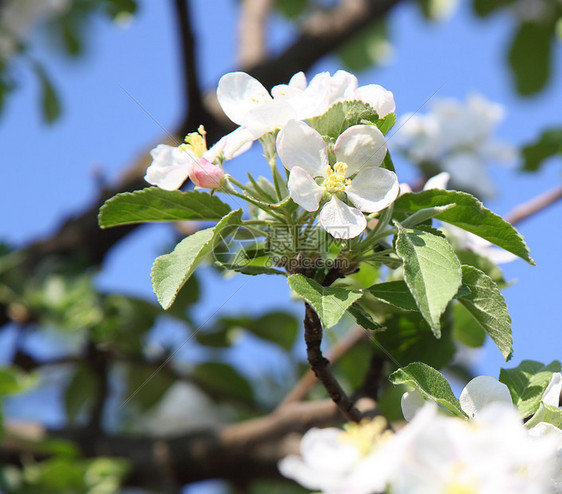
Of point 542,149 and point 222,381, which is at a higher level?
point 542,149

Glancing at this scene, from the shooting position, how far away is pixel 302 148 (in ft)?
2.85

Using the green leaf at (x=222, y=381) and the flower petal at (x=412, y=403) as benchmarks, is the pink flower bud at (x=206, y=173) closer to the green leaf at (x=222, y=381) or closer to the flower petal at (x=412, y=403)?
the flower petal at (x=412, y=403)

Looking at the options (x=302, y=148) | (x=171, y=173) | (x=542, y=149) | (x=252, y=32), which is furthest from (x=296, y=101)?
(x=252, y=32)

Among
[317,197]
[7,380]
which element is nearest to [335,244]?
[317,197]

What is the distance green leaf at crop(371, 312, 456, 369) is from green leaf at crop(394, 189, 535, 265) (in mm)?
286

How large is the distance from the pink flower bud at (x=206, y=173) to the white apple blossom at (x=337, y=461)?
39cm

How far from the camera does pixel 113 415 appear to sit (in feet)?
9.98

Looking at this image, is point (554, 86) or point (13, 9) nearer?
point (13, 9)

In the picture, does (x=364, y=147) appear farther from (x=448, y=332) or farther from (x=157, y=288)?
(x=448, y=332)

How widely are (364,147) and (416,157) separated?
1.47 meters

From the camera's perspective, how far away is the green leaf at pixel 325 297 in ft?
2.48

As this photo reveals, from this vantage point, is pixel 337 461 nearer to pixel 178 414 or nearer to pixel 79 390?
pixel 79 390

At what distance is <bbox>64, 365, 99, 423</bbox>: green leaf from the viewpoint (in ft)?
7.69

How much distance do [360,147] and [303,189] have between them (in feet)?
0.30
